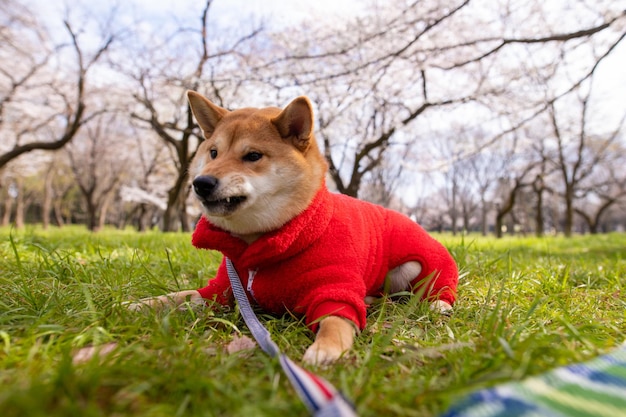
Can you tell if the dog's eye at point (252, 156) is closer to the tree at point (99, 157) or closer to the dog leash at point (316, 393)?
the dog leash at point (316, 393)

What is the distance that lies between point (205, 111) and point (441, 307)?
175 centimetres

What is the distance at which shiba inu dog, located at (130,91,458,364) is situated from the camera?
1.63 m

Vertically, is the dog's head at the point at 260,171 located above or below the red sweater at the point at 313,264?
above

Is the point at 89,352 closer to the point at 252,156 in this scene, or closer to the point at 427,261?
the point at 252,156

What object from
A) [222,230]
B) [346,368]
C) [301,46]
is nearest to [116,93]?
[301,46]

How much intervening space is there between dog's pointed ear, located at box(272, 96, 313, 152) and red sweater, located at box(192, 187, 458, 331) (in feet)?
0.98

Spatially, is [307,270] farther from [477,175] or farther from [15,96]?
[477,175]

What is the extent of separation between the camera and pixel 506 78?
9.74 metres

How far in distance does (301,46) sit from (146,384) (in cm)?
888

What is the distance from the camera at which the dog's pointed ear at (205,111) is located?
6.71 ft

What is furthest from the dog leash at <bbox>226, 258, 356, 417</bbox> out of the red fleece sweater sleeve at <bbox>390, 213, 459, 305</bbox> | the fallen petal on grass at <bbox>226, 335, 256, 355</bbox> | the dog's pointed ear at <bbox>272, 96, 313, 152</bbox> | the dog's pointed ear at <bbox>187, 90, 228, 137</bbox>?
the dog's pointed ear at <bbox>187, 90, 228, 137</bbox>

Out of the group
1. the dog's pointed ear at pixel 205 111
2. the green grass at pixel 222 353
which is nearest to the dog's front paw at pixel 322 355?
the green grass at pixel 222 353

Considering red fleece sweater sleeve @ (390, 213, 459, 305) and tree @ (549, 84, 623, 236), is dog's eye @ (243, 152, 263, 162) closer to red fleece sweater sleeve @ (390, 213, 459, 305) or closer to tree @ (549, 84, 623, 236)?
red fleece sweater sleeve @ (390, 213, 459, 305)

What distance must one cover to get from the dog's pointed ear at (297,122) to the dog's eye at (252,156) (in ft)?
0.59
